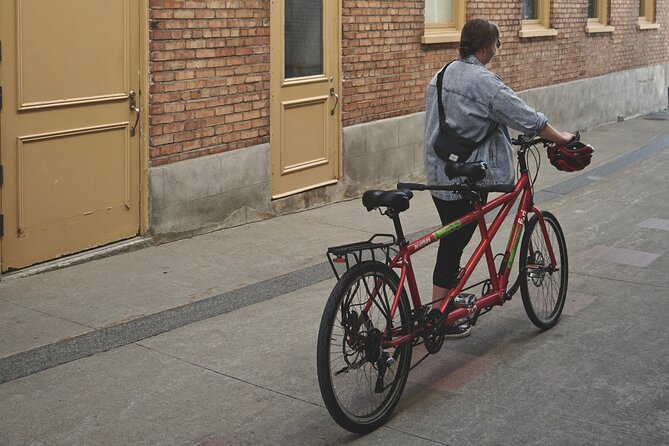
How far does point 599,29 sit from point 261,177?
993 cm

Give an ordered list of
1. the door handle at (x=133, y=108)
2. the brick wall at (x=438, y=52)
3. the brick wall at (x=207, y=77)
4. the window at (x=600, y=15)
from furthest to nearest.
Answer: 1. the window at (x=600, y=15)
2. the brick wall at (x=438, y=52)
3. the brick wall at (x=207, y=77)
4. the door handle at (x=133, y=108)

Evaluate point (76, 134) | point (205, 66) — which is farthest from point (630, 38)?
point (76, 134)

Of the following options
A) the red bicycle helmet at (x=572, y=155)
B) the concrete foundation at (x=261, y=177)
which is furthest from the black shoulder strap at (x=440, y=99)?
the concrete foundation at (x=261, y=177)

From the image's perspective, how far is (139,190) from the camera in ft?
27.6

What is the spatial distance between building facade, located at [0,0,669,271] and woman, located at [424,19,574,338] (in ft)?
9.73

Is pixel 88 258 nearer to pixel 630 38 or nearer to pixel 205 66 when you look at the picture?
pixel 205 66

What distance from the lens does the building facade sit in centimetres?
746

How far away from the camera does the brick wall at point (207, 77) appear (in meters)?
8.46

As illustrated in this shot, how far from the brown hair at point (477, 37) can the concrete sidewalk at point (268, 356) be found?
168 cm

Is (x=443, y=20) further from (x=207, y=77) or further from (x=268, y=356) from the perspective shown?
(x=268, y=356)

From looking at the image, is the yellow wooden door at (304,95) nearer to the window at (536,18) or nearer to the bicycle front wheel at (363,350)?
the bicycle front wheel at (363,350)

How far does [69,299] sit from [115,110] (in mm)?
1747

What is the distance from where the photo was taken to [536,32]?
15219 millimetres

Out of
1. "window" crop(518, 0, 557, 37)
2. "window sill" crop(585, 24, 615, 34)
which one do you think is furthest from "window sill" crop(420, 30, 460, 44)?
"window sill" crop(585, 24, 615, 34)
